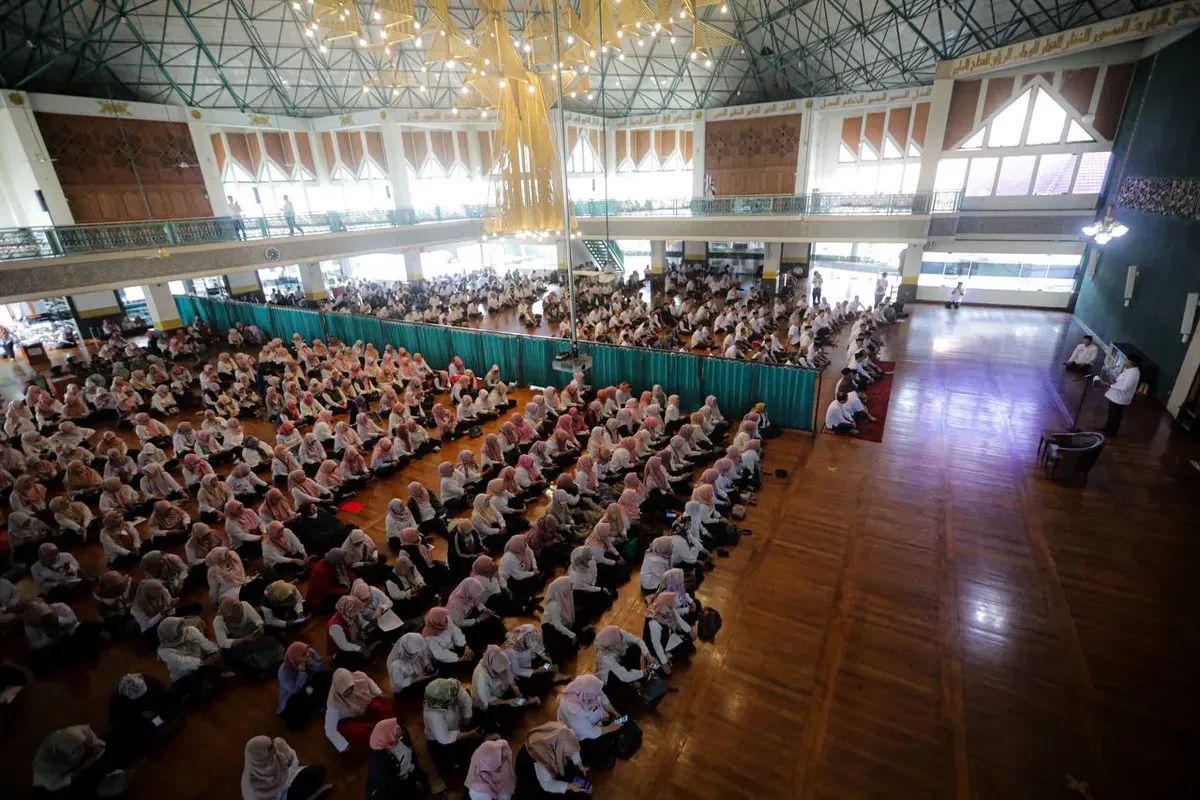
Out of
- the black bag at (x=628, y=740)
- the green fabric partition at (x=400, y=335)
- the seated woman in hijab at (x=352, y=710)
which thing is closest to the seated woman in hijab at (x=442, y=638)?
the seated woman in hijab at (x=352, y=710)

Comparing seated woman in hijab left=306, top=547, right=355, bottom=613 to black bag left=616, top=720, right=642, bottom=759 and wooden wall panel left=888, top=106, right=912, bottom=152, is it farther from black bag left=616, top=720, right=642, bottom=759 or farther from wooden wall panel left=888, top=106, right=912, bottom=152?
wooden wall panel left=888, top=106, right=912, bottom=152

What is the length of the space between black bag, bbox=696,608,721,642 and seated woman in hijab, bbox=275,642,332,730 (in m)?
3.62

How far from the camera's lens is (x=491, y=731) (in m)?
4.55

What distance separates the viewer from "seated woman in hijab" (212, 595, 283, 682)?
5.34m

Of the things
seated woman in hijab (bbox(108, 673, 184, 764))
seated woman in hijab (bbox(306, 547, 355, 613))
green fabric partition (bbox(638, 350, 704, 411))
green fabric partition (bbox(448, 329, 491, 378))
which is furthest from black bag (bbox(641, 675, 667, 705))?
green fabric partition (bbox(448, 329, 491, 378))

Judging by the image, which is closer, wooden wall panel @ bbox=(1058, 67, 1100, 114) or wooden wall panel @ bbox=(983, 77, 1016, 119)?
wooden wall panel @ bbox=(1058, 67, 1100, 114)

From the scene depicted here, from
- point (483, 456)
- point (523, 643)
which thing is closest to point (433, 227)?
point (483, 456)

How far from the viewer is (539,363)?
494 inches

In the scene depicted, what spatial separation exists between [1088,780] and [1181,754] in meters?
0.91

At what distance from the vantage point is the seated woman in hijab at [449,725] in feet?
13.6

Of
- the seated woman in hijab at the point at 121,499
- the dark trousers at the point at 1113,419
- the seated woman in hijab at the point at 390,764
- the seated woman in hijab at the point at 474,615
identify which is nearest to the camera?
the seated woman in hijab at the point at 390,764

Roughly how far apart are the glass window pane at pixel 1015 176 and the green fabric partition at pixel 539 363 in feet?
52.1

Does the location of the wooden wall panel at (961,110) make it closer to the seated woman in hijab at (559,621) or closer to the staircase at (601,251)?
the staircase at (601,251)

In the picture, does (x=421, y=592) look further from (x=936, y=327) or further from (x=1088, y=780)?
(x=936, y=327)
